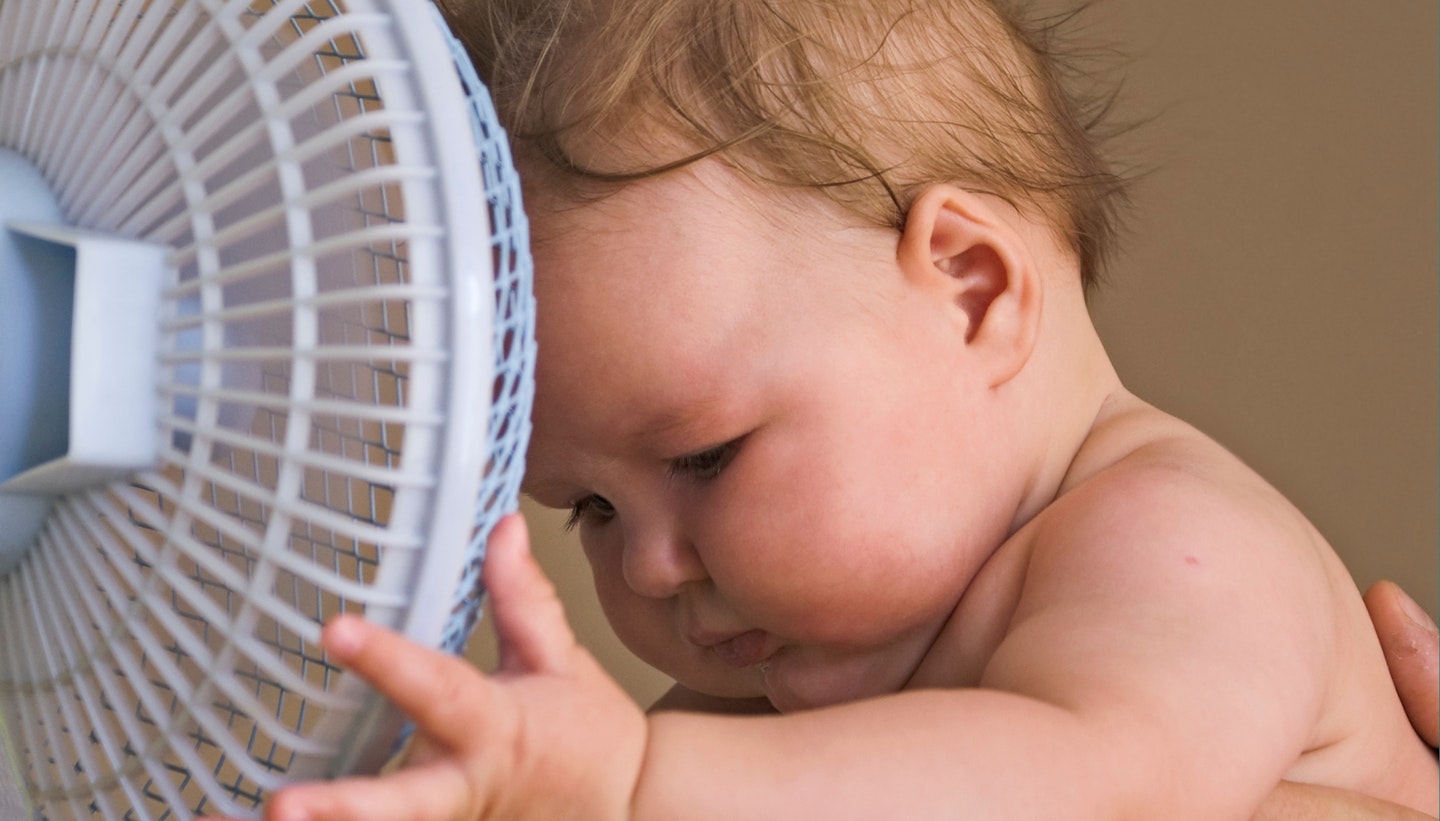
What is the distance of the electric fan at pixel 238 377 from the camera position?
1.48 ft

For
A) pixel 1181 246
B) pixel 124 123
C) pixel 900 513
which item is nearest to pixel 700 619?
pixel 900 513

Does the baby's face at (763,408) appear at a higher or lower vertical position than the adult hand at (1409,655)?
higher

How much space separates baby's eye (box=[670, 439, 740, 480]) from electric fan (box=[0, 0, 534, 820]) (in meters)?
0.29

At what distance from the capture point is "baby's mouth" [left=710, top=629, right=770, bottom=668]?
2.98 ft

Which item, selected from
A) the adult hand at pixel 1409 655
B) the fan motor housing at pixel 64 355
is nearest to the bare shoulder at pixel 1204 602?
the adult hand at pixel 1409 655

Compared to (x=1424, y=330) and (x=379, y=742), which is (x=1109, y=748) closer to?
(x=379, y=742)

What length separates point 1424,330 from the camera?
159 cm

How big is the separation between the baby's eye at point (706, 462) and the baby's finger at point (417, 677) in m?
0.36

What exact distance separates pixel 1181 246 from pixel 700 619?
3.58 ft

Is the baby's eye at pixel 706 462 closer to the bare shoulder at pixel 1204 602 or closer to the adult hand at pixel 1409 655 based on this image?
the bare shoulder at pixel 1204 602

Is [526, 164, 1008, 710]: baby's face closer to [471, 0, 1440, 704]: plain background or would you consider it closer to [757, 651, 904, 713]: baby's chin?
[757, 651, 904, 713]: baby's chin

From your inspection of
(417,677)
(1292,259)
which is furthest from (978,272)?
(1292,259)

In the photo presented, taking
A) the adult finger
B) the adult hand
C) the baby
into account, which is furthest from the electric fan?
the adult finger

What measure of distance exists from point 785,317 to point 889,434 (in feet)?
0.30
